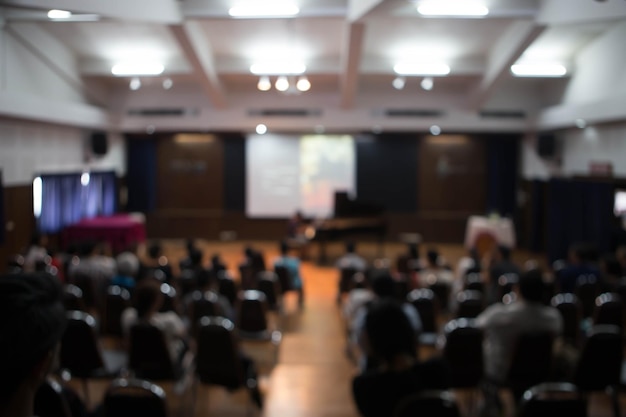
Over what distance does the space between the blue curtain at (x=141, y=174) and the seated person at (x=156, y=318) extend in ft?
36.4

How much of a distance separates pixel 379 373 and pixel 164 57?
11.0m

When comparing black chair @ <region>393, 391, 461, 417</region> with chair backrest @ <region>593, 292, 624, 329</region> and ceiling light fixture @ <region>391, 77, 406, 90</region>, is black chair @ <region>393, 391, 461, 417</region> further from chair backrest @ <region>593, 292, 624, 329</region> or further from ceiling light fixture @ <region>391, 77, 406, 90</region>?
ceiling light fixture @ <region>391, 77, 406, 90</region>

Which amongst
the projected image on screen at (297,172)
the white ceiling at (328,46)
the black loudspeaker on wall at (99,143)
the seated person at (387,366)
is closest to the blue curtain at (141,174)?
the white ceiling at (328,46)

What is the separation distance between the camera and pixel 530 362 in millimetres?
4207

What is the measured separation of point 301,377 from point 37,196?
25.5 feet

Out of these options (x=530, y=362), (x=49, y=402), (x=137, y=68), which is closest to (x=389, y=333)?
(x=49, y=402)

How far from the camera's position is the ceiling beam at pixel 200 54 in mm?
10048

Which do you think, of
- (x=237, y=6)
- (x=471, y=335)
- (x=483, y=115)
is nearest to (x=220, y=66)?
(x=237, y=6)

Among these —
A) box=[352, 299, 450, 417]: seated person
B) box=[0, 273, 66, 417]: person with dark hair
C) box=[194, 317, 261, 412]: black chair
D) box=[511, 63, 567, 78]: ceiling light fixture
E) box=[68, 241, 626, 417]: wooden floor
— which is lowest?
box=[68, 241, 626, 417]: wooden floor

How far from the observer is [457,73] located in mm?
12172

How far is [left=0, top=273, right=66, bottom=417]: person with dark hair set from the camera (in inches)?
45.5

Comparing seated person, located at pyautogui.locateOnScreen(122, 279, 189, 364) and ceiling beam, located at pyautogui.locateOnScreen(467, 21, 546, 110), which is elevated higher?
ceiling beam, located at pyautogui.locateOnScreen(467, 21, 546, 110)

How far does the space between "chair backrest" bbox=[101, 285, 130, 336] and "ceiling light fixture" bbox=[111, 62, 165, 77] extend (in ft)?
24.4

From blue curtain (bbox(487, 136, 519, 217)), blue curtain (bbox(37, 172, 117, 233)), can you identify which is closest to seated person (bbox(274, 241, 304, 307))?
blue curtain (bbox(37, 172, 117, 233))
